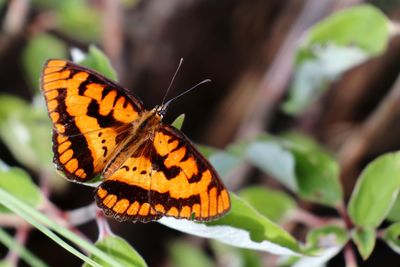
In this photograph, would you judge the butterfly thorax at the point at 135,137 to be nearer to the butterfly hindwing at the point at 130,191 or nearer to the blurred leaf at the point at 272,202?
the butterfly hindwing at the point at 130,191

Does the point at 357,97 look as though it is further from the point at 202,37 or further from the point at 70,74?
the point at 70,74

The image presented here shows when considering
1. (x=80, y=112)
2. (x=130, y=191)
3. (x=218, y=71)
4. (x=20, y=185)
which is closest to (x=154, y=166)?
(x=130, y=191)

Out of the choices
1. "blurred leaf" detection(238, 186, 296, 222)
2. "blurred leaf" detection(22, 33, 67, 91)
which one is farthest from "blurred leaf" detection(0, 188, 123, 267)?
"blurred leaf" detection(22, 33, 67, 91)

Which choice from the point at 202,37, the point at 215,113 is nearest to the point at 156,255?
the point at 215,113

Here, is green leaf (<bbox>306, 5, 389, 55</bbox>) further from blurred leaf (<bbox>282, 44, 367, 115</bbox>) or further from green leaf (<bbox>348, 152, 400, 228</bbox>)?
green leaf (<bbox>348, 152, 400, 228</bbox>)

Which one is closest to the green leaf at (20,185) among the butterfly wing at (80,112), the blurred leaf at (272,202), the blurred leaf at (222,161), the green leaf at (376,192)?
the butterfly wing at (80,112)

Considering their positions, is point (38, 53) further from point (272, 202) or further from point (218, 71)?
point (272, 202)
